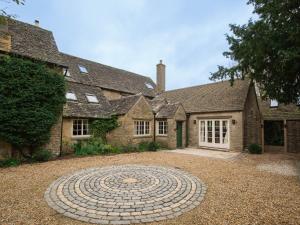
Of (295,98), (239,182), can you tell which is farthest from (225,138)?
(239,182)

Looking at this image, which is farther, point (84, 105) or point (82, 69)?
point (82, 69)

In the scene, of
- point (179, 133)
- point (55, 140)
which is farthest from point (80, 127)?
point (179, 133)

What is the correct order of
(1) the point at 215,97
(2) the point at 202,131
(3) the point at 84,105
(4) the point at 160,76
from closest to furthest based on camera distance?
(3) the point at 84,105 < (2) the point at 202,131 < (1) the point at 215,97 < (4) the point at 160,76

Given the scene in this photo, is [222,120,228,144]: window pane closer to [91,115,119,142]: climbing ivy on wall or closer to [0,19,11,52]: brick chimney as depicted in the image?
[91,115,119,142]: climbing ivy on wall

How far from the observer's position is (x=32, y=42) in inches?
479

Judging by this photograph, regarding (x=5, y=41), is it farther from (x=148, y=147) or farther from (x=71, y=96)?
(x=148, y=147)

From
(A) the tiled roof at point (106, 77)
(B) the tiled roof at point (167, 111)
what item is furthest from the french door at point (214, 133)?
(A) the tiled roof at point (106, 77)

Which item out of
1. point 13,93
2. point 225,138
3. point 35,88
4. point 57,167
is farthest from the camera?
point 225,138

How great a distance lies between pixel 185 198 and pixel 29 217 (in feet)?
13.3

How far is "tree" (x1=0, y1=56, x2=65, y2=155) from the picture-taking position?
31.0 ft

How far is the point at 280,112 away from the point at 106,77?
1830 centimetres

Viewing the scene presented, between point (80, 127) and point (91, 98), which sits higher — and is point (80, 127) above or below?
below

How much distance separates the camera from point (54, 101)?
11211 millimetres

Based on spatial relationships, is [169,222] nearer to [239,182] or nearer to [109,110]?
[239,182]
